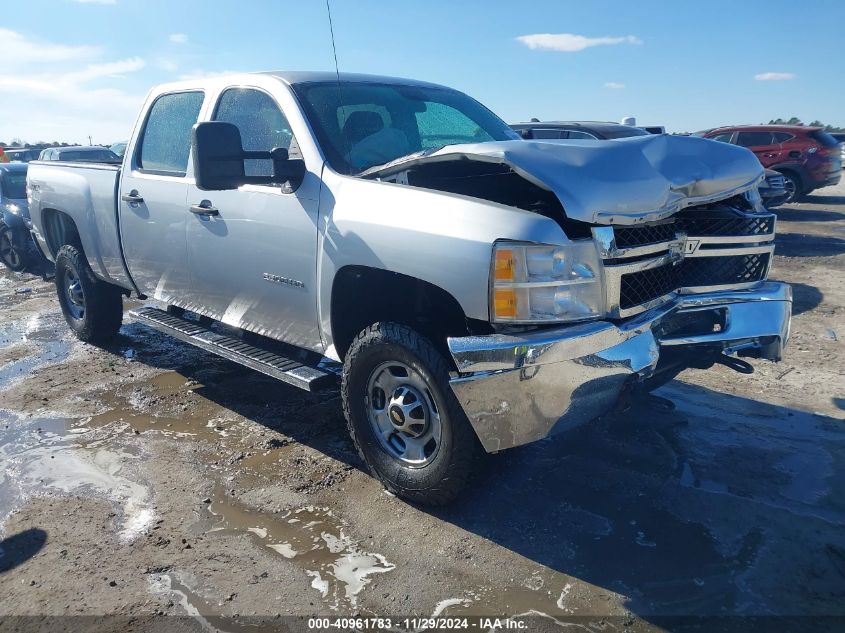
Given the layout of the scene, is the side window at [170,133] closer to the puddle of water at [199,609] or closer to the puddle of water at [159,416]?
the puddle of water at [159,416]

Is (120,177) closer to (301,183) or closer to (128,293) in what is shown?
(128,293)

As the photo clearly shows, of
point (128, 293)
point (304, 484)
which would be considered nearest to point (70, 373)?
point (128, 293)

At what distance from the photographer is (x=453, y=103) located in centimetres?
450

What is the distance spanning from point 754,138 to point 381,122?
13.9 meters

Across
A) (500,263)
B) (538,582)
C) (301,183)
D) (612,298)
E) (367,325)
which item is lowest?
(538,582)

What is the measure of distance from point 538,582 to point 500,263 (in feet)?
4.24

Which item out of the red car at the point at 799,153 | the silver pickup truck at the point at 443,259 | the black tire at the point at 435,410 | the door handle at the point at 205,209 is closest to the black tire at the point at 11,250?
the silver pickup truck at the point at 443,259

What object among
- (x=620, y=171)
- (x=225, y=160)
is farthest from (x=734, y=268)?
(x=225, y=160)

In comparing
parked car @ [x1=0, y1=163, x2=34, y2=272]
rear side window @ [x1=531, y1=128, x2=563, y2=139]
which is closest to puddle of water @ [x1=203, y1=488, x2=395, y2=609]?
rear side window @ [x1=531, y1=128, x2=563, y2=139]

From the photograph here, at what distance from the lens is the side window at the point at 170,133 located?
452 cm

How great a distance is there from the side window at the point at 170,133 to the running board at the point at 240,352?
103cm

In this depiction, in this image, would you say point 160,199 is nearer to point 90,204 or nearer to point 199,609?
point 90,204

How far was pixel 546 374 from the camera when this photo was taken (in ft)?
8.73

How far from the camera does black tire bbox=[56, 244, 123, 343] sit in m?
5.80
